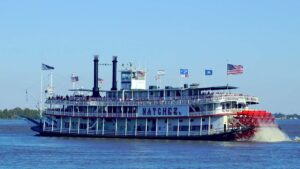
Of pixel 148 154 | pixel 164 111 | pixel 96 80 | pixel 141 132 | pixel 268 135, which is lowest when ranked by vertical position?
pixel 148 154

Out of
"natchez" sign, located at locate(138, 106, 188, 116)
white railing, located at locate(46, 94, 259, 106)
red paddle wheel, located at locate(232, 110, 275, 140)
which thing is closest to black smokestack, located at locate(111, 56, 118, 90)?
white railing, located at locate(46, 94, 259, 106)

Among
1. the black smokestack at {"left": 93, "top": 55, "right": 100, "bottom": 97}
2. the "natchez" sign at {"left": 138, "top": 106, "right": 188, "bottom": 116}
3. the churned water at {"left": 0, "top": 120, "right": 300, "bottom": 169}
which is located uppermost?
the black smokestack at {"left": 93, "top": 55, "right": 100, "bottom": 97}

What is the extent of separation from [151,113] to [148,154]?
23.1m

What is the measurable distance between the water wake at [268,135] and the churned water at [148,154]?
0.48 meters

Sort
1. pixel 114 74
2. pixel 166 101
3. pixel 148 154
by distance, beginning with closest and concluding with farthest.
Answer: pixel 148 154 → pixel 166 101 → pixel 114 74

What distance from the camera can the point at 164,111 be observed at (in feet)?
335

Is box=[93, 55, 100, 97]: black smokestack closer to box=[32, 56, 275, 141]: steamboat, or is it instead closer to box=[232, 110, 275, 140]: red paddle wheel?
box=[32, 56, 275, 141]: steamboat

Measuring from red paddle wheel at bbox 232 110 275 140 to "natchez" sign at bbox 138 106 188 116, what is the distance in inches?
252

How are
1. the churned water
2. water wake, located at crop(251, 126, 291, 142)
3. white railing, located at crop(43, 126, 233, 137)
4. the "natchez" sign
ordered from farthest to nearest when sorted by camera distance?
the "natchez" sign, water wake, located at crop(251, 126, 291, 142), white railing, located at crop(43, 126, 233, 137), the churned water

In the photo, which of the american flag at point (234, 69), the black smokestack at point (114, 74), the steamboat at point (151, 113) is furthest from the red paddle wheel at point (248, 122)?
the black smokestack at point (114, 74)

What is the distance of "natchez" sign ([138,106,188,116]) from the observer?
329ft

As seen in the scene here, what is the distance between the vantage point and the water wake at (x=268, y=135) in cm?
9875

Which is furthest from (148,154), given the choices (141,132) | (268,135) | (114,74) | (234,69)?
(114,74)

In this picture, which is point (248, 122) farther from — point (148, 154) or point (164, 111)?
point (148, 154)
